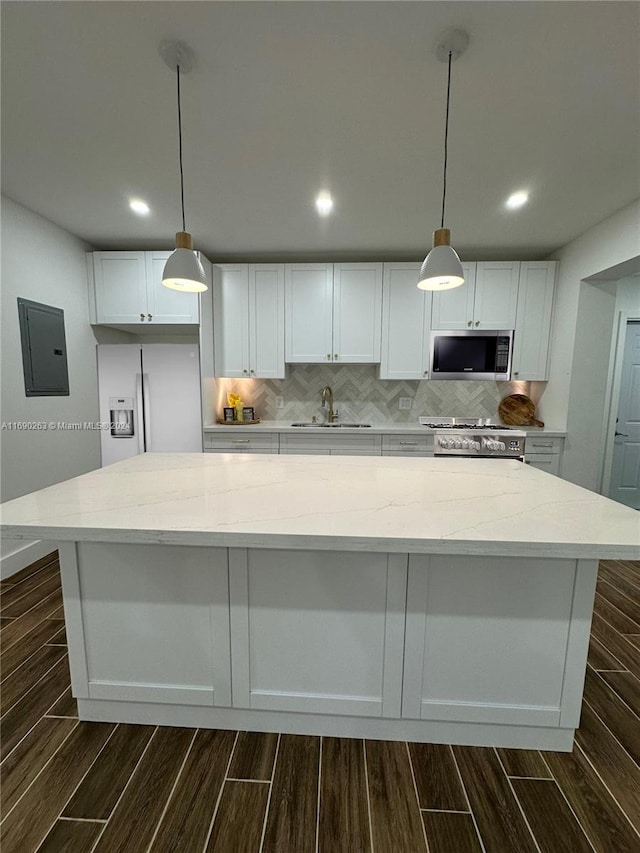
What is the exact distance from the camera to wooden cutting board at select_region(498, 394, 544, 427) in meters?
3.64

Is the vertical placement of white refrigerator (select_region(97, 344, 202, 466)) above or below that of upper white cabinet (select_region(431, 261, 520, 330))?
below

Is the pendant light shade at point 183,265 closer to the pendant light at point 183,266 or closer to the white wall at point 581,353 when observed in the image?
the pendant light at point 183,266

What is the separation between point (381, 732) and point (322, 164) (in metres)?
2.73

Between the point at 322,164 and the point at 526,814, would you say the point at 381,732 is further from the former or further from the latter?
the point at 322,164

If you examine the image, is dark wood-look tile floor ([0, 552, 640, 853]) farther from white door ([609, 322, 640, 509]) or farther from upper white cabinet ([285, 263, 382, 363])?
white door ([609, 322, 640, 509])

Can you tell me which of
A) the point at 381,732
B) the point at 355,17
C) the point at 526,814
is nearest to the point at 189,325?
the point at 355,17

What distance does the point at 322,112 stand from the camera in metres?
1.70

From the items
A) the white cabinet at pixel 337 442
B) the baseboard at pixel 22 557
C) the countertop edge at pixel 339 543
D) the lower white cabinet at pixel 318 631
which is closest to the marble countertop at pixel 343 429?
the white cabinet at pixel 337 442

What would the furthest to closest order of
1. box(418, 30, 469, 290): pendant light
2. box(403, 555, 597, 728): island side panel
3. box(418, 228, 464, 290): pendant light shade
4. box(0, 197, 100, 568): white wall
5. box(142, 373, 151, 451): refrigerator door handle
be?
box(142, 373, 151, 451): refrigerator door handle, box(0, 197, 100, 568): white wall, box(418, 228, 464, 290): pendant light shade, box(418, 30, 469, 290): pendant light, box(403, 555, 597, 728): island side panel

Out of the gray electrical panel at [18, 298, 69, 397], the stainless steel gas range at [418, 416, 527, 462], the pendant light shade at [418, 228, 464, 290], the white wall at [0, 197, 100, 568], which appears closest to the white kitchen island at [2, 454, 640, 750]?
the pendant light shade at [418, 228, 464, 290]

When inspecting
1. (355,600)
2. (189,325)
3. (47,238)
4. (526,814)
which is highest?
(47,238)

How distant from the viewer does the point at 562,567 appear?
121 cm

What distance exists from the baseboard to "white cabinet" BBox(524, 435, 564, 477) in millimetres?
4114

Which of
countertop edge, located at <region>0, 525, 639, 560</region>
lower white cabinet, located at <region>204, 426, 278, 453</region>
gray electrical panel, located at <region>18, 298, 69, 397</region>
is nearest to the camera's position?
countertop edge, located at <region>0, 525, 639, 560</region>
